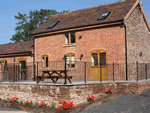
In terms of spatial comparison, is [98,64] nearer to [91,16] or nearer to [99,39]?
[99,39]

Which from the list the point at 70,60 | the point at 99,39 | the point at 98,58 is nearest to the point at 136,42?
→ the point at 99,39

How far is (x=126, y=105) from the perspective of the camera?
35.1 feet

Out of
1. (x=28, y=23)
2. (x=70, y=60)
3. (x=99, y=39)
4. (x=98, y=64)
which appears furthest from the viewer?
(x=28, y=23)

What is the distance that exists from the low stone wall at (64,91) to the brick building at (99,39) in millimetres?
2694

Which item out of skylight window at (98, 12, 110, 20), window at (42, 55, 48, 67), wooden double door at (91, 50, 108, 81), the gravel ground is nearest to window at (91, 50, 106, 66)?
wooden double door at (91, 50, 108, 81)

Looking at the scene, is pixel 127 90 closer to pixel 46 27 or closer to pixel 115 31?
pixel 115 31

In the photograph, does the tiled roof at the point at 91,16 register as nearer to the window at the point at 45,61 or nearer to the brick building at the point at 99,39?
the brick building at the point at 99,39

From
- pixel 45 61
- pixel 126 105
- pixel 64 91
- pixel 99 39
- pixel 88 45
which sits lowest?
pixel 126 105

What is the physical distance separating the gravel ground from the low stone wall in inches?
29.1

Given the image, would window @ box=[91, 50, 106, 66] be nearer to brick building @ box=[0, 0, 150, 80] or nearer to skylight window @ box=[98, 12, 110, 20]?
brick building @ box=[0, 0, 150, 80]

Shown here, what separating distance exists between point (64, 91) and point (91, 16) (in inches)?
377

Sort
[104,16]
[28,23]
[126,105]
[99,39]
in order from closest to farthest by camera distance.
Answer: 1. [126,105]
2. [99,39]
3. [104,16]
4. [28,23]

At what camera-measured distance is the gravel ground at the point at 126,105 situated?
396 inches

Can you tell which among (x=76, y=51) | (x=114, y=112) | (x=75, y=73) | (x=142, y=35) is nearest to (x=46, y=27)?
(x=76, y=51)
